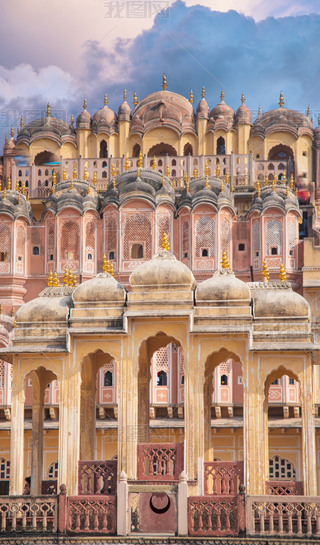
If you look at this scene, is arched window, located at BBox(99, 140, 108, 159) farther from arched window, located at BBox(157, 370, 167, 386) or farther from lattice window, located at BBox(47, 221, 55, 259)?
arched window, located at BBox(157, 370, 167, 386)

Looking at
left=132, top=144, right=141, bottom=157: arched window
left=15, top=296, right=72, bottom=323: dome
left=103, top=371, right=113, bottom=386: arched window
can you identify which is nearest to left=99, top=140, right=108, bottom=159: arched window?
left=132, top=144, right=141, bottom=157: arched window

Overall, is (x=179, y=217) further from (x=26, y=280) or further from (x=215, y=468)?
(x=215, y=468)

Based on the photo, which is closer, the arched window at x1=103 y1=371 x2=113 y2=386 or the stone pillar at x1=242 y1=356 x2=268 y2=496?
the stone pillar at x1=242 y1=356 x2=268 y2=496

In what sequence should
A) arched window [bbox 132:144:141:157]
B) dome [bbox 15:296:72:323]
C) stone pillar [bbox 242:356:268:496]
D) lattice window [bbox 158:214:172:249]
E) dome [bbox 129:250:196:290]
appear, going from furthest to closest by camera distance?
arched window [bbox 132:144:141:157], lattice window [bbox 158:214:172:249], dome [bbox 15:296:72:323], dome [bbox 129:250:196:290], stone pillar [bbox 242:356:268:496]

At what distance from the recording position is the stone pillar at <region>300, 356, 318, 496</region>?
64.0 feet

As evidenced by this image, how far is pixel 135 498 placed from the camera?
61.1ft

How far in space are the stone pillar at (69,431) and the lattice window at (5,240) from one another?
14.0 metres

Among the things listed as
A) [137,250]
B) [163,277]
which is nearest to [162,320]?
[163,277]

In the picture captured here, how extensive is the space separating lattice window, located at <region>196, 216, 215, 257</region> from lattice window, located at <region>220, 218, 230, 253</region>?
0.98 ft

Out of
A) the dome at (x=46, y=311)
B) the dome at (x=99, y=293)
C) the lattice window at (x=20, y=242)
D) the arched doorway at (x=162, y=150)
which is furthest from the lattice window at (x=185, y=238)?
the dome at (x=99, y=293)

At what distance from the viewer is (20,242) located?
112 feet

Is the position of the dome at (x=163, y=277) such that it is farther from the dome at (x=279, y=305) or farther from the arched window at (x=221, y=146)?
the arched window at (x=221, y=146)

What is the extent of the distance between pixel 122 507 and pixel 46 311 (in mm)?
4296

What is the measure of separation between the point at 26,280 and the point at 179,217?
492 centimetres
